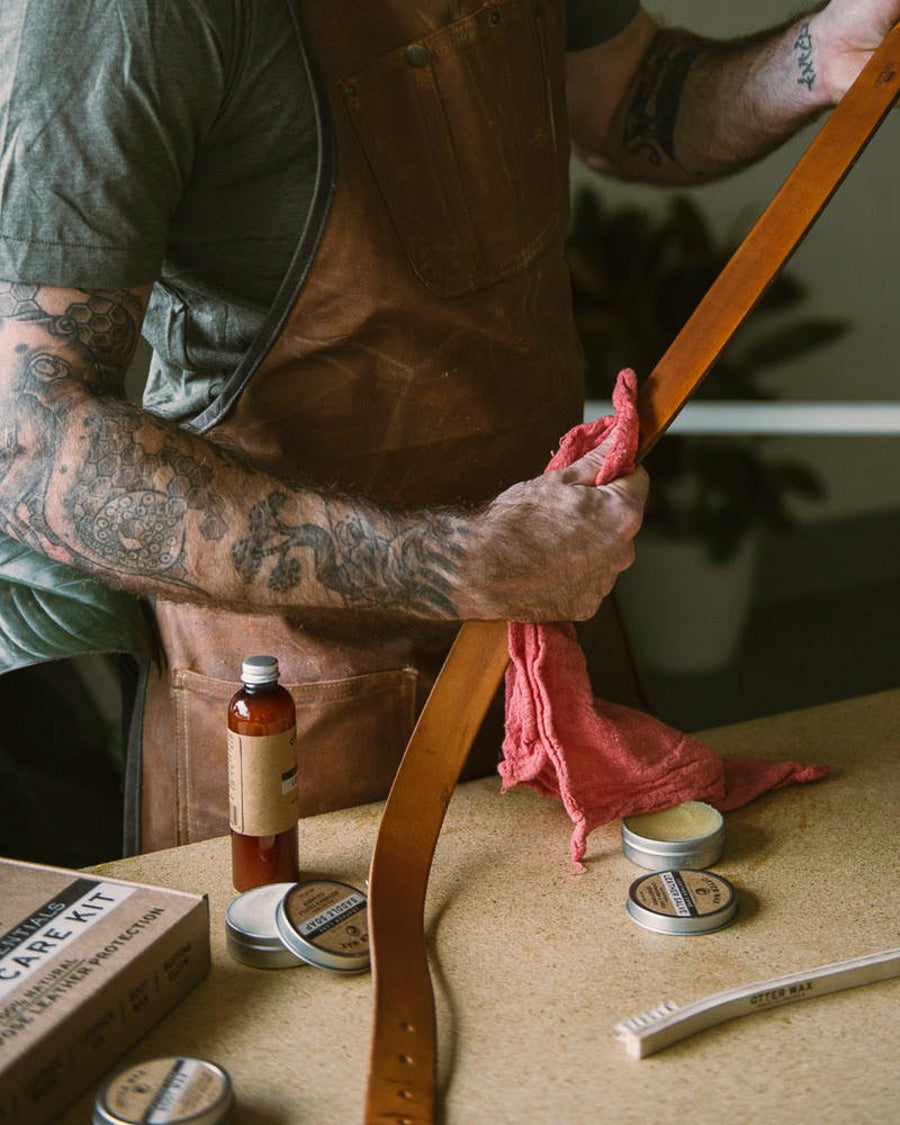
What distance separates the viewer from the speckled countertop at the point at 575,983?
799mm

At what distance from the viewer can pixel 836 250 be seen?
2.17 metres

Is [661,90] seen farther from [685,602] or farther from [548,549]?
[685,602]

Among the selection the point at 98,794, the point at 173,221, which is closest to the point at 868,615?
the point at 98,794

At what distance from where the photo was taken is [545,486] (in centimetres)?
108

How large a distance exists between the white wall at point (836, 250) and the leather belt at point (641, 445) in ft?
3.28

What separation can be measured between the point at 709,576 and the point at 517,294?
1157 millimetres

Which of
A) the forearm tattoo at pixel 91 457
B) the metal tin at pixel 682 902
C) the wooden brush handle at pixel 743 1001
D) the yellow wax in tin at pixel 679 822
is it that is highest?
the forearm tattoo at pixel 91 457

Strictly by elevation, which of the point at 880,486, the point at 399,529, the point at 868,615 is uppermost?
the point at 399,529

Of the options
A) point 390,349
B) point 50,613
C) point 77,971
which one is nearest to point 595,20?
point 390,349

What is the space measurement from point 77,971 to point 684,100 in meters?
1.23

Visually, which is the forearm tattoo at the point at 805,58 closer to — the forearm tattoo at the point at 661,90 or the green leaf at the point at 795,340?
the forearm tattoo at the point at 661,90

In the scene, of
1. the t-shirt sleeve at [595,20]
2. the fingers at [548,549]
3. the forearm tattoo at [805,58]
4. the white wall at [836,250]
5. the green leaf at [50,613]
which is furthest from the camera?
the white wall at [836,250]

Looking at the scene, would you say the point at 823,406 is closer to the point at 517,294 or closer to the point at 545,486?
the point at 517,294

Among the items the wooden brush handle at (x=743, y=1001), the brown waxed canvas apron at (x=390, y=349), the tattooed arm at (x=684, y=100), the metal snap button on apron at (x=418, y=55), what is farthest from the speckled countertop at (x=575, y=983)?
the tattooed arm at (x=684, y=100)
